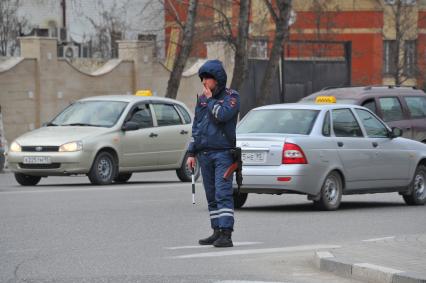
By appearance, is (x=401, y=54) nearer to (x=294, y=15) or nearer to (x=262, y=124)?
(x=294, y=15)

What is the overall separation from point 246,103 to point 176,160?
19.9 m

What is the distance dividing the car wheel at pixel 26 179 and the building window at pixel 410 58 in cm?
3775

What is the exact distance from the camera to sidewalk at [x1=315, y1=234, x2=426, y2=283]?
393 inches

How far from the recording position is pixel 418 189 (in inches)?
765

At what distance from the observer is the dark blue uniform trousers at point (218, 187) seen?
1274 centimetres

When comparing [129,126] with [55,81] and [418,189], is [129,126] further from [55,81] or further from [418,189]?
[55,81]

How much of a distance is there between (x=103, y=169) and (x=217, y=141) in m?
10.6

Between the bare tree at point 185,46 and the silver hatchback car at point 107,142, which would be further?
the bare tree at point 185,46

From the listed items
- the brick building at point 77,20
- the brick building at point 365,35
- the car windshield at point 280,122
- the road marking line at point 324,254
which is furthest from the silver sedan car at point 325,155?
the brick building at point 365,35

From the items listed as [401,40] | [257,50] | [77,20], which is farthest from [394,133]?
[77,20]

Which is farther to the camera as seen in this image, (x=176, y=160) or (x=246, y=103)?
(x=246, y=103)

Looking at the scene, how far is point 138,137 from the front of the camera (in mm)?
23922

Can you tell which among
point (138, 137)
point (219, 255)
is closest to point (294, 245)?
point (219, 255)

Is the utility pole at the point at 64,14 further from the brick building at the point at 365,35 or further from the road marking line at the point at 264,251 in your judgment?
the road marking line at the point at 264,251
